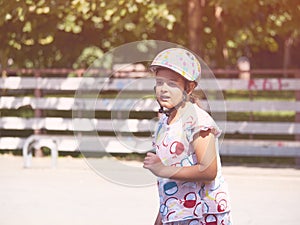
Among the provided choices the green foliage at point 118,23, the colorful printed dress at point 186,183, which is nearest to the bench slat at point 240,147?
the green foliage at point 118,23

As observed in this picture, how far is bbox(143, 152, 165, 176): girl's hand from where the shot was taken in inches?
152

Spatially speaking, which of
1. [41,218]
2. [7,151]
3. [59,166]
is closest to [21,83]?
[7,151]

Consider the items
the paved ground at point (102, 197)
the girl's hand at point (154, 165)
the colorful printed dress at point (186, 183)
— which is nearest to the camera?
the girl's hand at point (154, 165)

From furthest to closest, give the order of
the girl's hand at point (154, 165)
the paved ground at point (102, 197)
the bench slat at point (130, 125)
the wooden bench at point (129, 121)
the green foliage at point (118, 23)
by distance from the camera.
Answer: the green foliage at point (118, 23)
the bench slat at point (130, 125)
the wooden bench at point (129, 121)
the paved ground at point (102, 197)
the girl's hand at point (154, 165)

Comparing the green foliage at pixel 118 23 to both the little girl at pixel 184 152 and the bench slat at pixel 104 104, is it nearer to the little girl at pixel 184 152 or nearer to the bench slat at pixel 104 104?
the bench slat at pixel 104 104

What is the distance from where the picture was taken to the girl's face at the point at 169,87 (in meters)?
3.90

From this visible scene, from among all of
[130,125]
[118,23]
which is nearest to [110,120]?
[130,125]

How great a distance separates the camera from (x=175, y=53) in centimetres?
400

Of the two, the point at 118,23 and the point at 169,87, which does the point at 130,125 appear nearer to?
the point at 118,23

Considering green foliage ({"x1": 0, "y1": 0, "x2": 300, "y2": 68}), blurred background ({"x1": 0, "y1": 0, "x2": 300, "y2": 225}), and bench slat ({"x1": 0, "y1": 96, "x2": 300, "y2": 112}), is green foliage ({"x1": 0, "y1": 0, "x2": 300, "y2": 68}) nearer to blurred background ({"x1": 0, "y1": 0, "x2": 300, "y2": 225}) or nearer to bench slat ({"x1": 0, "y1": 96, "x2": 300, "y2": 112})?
blurred background ({"x1": 0, "y1": 0, "x2": 300, "y2": 225})

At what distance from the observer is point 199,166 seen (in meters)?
3.92

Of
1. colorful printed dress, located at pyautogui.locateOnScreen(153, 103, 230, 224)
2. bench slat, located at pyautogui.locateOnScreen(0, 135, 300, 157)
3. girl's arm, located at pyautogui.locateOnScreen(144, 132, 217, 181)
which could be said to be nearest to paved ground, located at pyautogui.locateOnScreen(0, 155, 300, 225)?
bench slat, located at pyautogui.locateOnScreen(0, 135, 300, 157)

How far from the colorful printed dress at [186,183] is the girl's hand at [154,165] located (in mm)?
99

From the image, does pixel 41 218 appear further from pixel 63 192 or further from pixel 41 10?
pixel 41 10
